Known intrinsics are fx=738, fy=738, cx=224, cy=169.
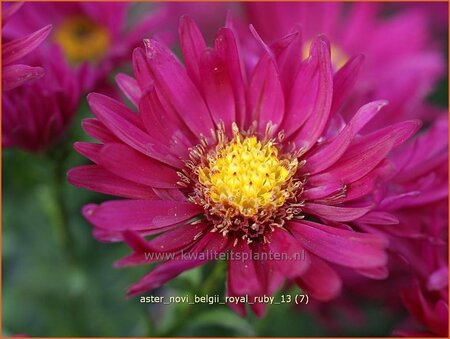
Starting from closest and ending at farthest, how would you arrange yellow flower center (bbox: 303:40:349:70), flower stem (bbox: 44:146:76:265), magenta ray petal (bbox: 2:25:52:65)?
1. magenta ray petal (bbox: 2:25:52:65)
2. flower stem (bbox: 44:146:76:265)
3. yellow flower center (bbox: 303:40:349:70)

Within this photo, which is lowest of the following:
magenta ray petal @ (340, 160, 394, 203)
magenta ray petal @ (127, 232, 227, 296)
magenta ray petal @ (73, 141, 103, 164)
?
magenta ray petal @ (127, 232, 227, 296)

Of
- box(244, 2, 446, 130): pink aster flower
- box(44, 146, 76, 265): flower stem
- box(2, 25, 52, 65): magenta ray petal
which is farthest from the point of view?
box(244, 2, 446, 130): pink aster flower

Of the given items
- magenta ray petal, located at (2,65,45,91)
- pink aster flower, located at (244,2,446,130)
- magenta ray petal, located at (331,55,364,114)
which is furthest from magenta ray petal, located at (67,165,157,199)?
pink aster flower, located at (244,2,446,130)

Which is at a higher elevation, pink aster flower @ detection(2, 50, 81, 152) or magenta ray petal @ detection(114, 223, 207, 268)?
pink aster flower @ detection(2, 50, 81, 152)

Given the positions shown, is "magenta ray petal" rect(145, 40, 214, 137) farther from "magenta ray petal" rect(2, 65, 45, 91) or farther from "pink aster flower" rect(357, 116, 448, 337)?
"pink aster flower" rect(357, 116, 448, 337)

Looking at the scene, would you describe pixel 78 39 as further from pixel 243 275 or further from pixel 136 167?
pixel 243 275

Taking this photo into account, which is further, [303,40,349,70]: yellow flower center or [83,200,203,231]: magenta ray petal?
[303,40,349,70]: yellow flower center
